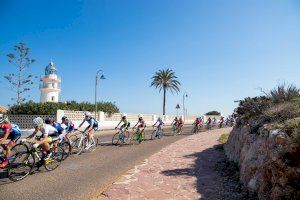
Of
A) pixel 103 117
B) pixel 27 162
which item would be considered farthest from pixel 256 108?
pixel 103 117

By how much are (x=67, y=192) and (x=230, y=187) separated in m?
4.34

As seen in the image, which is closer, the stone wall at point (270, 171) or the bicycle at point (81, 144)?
the stone wall at point (270, 171)

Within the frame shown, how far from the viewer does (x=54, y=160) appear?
38.8ft

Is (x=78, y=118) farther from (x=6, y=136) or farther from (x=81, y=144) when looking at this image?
(x=6, y=136)

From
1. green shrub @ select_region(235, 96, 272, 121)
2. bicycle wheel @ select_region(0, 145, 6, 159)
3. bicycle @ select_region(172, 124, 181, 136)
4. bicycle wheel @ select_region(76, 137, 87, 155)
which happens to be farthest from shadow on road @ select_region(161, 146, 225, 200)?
bicycle @ select_region(172, 124, 181, 136)

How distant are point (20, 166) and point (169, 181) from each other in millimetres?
4445

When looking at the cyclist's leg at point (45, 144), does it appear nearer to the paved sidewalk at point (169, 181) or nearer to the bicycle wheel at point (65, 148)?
the bicycle wheel at point (65, 148)

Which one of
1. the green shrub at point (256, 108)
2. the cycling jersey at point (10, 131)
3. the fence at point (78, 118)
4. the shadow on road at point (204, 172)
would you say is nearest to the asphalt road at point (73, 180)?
the cycling jersey at point (10, 131)

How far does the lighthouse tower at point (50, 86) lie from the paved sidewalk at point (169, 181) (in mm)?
48404

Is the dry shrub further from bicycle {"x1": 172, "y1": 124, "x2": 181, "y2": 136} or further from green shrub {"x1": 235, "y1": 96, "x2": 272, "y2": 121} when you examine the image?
bicycle {"x1": 172, "y1": 124, "x2": 181, "y2": 136}

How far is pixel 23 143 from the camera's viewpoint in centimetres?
977

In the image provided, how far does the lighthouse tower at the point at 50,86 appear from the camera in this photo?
192 ft

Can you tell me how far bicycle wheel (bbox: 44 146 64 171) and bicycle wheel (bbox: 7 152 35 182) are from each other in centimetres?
77

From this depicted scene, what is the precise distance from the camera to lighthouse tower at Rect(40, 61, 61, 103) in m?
58.6
